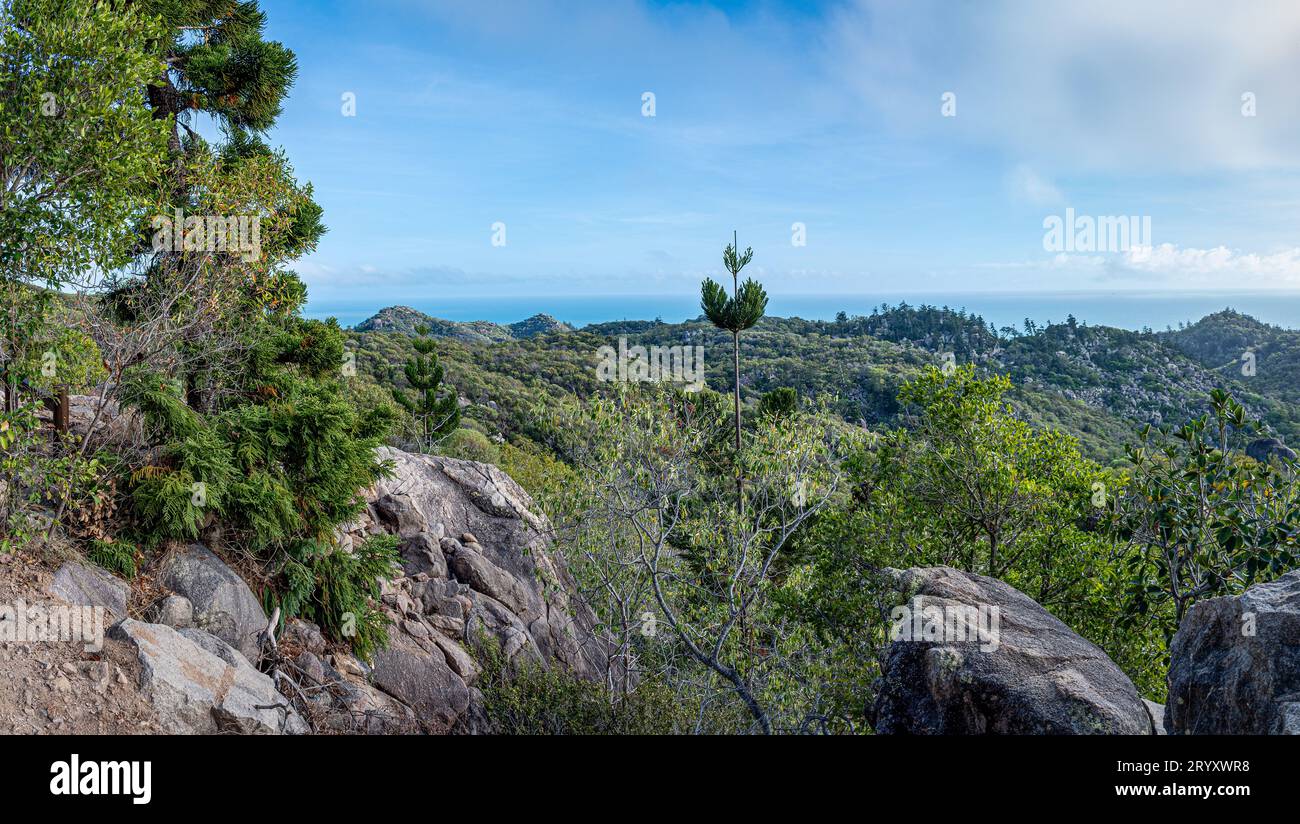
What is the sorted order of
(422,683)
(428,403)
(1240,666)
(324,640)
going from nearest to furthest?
(1240,666), (324,640), (422,683), (428,403)

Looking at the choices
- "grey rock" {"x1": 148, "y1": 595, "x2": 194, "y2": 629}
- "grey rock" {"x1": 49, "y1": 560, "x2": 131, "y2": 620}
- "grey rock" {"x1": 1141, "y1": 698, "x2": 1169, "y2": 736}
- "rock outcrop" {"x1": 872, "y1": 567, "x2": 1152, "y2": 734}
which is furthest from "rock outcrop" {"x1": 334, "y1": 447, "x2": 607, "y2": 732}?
"grey rock" {"x1": 1141, "y1": 698, "x2": 1169, "y2": 736}

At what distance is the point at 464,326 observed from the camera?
110 meters

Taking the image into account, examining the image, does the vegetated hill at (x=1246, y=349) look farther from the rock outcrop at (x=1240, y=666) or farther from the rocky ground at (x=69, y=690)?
the rocky ground at (x=69, y=690)

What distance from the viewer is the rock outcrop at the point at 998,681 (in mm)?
5328

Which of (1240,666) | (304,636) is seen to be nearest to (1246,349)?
(1240,666)

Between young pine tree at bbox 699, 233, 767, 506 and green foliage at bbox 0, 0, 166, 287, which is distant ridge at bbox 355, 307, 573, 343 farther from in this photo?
green foliage at bbox 0, 0, 166, 287

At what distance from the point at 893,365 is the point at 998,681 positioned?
275 feet

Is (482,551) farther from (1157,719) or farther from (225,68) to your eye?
(1157,719)

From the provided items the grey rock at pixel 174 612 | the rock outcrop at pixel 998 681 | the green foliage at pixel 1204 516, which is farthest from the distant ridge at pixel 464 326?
the rock outcrop at pixel 998 681

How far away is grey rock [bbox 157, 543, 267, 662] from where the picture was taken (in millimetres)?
8820

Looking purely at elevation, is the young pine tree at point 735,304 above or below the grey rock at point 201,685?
above

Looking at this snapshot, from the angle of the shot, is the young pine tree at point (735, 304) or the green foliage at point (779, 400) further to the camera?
the green foliage at point (779, 400)

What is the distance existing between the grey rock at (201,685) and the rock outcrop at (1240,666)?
8.35 m
